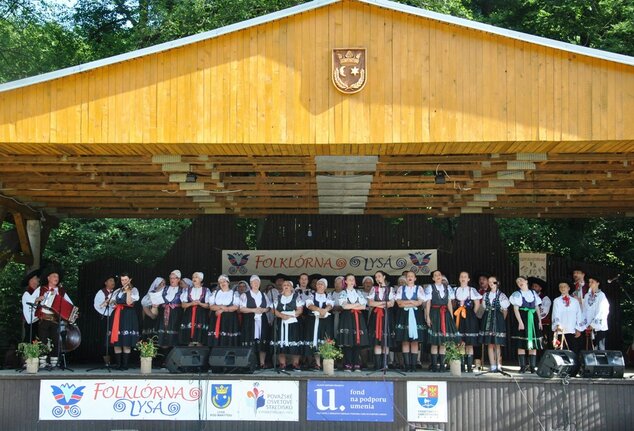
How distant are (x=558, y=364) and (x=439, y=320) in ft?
6.26

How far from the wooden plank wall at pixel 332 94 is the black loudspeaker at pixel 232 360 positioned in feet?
9.49

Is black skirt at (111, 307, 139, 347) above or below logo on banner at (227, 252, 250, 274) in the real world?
below

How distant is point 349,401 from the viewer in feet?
31.7

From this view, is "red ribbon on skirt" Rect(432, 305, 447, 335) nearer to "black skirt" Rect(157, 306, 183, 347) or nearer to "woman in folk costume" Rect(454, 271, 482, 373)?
"woman in folk costume" Rect(454, 271, 482, 373)

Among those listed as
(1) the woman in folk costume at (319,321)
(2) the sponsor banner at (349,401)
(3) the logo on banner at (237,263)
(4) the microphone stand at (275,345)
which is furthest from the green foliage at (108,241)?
(2) the sponsor banner at (349,401)

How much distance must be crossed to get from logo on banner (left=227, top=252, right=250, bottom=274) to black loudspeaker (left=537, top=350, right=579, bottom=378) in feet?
20.0

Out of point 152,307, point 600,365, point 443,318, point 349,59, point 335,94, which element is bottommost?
point 600,365

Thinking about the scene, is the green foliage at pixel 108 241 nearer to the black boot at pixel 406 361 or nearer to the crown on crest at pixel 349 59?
the black boot at pixel 406 361

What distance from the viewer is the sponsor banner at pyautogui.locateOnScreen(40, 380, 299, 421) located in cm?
965

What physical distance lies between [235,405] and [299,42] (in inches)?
176

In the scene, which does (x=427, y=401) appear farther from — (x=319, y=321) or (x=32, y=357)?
(x=32, y=357)

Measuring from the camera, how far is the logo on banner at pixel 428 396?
9594mm

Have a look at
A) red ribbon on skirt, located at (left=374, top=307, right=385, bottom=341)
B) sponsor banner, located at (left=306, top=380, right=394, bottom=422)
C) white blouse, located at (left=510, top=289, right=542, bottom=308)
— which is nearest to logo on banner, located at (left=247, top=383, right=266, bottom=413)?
sponsor banner, located at (left=306, top=380, right=394, bottom=422)

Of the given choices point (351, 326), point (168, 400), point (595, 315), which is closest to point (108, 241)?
point (351, 326)
